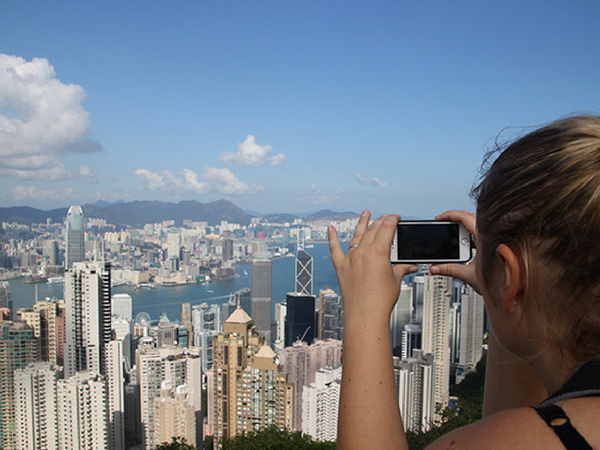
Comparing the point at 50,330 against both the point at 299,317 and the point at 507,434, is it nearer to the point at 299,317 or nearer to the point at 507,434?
the point at 299,317

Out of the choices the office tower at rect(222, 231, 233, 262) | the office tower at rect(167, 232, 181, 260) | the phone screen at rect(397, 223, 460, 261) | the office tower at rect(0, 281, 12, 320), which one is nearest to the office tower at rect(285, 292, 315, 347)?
the office tower at rect(222, 231, 233, 262)

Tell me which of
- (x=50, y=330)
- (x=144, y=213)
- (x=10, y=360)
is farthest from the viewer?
(x=144, y=213)

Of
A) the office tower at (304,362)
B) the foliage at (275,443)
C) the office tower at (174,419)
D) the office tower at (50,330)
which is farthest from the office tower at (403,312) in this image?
the foliage at (275,443)

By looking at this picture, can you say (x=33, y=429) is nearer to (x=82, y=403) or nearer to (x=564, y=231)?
(x=82, y=403)

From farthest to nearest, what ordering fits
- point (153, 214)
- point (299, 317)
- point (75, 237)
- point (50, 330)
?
point (153, 214) → point (299, 317) → point (75, 237) → point (50, 330)

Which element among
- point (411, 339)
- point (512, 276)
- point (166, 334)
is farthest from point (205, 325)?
point (512, 276)
